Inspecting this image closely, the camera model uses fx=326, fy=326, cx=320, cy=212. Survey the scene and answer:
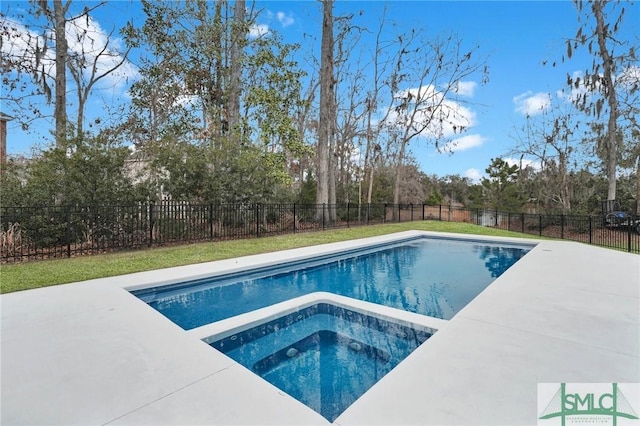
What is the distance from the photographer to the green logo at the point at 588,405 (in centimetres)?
189

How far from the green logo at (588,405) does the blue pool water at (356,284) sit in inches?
74.2

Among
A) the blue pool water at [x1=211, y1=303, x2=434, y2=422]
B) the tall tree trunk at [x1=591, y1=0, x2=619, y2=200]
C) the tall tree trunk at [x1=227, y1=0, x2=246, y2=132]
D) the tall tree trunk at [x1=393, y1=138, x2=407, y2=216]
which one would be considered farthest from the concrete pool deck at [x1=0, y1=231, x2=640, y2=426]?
the tall tree trunk at [x1=591, y1=0, x2=619, y2=200]

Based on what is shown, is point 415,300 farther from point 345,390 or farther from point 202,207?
point 202,207

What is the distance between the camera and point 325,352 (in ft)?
10.3

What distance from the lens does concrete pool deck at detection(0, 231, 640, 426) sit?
71.9 inches

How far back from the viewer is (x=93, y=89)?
12258 millimetres

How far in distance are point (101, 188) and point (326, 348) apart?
7195mm

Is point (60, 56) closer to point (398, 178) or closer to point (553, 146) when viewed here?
point (398, 178)

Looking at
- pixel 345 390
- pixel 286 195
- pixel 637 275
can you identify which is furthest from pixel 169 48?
pixel 637 275

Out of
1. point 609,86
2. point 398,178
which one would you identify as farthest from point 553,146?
point 398,178

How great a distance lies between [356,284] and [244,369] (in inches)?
136

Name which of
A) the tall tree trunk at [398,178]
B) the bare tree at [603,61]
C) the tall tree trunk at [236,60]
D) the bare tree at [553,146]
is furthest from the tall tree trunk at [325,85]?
the bare tree at [553,146]

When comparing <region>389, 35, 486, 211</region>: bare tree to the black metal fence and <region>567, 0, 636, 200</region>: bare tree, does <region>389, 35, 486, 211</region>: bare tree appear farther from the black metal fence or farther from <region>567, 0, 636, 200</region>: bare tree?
the black metal fence

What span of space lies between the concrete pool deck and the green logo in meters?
0.08
